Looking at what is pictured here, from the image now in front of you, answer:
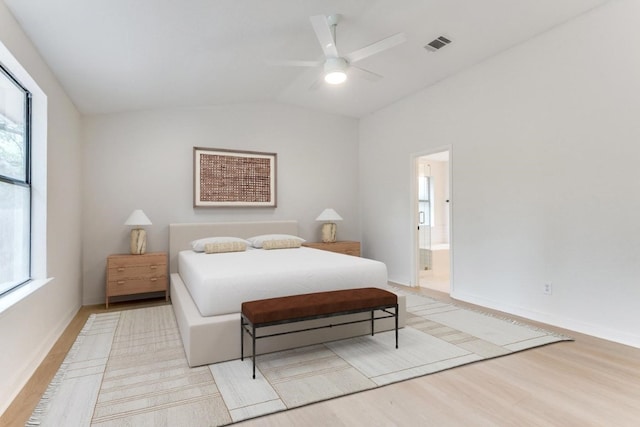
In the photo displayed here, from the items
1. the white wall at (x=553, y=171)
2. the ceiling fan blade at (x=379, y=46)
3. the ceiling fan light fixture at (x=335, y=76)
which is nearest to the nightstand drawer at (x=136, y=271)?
the ceiling fan light fixture at (x=335, y=76)

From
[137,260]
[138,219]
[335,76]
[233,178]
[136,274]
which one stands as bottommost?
[136,274]

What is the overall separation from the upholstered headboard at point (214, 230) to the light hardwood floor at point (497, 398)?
7.42 ft

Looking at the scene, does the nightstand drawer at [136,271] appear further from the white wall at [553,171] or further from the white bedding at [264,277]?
the white wall at [553,171]

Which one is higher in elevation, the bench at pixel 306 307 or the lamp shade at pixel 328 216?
the lamp shade at pixel 328 216

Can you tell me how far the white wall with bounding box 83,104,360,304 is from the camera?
456cm

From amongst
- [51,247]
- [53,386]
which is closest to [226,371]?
[53,386]

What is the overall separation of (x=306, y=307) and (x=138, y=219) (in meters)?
2.97

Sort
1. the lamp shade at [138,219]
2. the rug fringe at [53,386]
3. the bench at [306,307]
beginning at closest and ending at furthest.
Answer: the rug fringe at [53,386]
the bench at [306,307]
the lamp shade at [138,219]

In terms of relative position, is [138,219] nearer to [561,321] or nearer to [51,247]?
[51,247]

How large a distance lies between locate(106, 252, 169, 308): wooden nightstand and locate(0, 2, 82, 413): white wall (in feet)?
1.29

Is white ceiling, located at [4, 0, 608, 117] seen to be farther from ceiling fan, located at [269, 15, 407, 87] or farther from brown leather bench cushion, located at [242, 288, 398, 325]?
brown leather bench cushion, located at [242, 288, 398, 325]

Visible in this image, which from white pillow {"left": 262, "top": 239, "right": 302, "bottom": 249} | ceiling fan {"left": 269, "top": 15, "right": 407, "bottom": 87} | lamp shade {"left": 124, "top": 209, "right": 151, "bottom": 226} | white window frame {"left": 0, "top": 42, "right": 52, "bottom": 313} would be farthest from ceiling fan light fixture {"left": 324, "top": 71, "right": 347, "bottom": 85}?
lamp shade {"left": 124, "top": 209, "right": 151, "bottom": 226}

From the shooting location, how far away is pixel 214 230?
5.08 metres

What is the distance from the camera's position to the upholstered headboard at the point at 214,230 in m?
4.86
